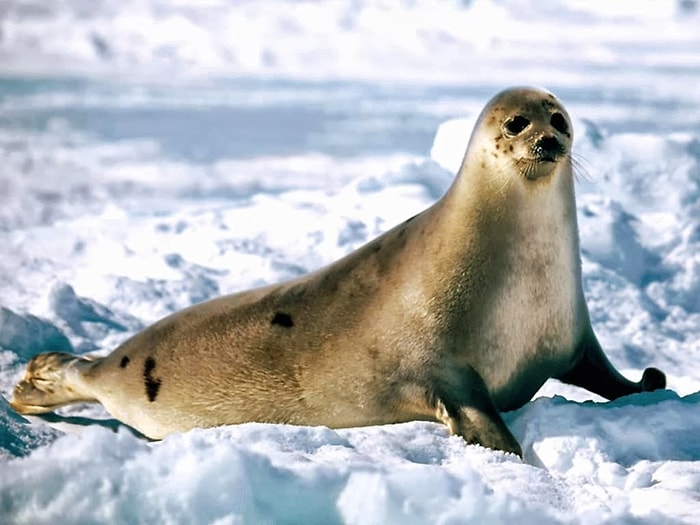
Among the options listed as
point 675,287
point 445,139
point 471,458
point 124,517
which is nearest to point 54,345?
point 471,458

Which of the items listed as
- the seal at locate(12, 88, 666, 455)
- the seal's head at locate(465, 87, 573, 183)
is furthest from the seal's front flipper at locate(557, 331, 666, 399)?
the seal's head at locate(465, 87, 573, 183)

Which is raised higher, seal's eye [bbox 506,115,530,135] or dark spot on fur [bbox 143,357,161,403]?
seal's eye [bbox 506,115,530,135]

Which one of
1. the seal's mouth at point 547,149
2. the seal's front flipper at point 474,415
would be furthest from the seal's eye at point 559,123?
the seal's front flipper at point 474,415

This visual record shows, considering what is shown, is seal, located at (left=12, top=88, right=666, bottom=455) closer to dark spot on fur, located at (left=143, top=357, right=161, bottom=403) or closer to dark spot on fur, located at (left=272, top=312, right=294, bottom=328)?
dark spot on fur, located at (left=272, top=312, right=294, bottom=328)

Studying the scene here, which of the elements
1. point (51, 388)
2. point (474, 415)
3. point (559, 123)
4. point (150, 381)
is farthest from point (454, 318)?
point (51, 388)

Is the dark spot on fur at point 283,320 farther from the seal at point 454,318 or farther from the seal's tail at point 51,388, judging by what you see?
the seal's tail at point 51,388

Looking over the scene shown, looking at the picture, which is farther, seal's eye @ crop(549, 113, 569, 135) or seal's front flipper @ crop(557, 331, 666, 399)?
seal's front flipper @ crop(557, 331, 666, 399)

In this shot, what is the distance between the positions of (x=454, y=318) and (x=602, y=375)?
0.67 m

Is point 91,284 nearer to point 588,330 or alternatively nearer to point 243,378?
point 243,378

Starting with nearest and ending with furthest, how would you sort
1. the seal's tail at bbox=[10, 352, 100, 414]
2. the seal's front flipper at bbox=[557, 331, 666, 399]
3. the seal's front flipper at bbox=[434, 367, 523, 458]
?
the seal's front flipper at bbox=[434, 367, 523, 458], the seal's front flipper at bbox=[557, 331, 666, 399], the seal's tail at bbox=[10, 352, 100, 414]

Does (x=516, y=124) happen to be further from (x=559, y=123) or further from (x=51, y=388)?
(x=51, y=388)

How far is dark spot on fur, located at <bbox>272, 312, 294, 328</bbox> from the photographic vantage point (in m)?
4.16

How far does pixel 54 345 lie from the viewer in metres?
5.85

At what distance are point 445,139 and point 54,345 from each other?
5264 millimetres
